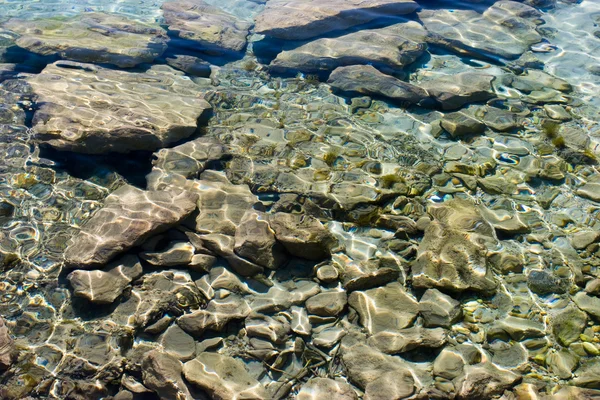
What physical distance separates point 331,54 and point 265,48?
4.41ft

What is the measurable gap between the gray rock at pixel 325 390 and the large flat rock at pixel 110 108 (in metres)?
3.41

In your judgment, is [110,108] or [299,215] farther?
[110,108]

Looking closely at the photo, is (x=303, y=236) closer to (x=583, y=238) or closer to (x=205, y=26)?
(x=583, y=238)

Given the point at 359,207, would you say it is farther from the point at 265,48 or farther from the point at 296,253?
the point at 265,48

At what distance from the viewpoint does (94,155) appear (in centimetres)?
586

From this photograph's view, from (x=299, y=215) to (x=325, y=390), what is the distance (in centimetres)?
176

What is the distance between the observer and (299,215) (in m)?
4.89

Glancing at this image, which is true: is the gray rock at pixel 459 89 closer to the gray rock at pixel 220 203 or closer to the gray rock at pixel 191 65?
the gray rock at pixel 220 203

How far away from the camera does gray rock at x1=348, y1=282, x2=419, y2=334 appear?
411cm

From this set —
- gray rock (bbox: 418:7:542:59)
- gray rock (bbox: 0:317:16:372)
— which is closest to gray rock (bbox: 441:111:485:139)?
gray rock (bbox: 418:7:542:59)

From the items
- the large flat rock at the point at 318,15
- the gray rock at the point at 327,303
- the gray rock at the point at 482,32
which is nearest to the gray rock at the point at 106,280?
the gray rock at the point at 327,303

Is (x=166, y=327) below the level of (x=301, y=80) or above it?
below

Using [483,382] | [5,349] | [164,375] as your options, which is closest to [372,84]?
[483,382]

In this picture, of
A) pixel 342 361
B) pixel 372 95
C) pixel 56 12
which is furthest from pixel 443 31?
pixel 56 12
